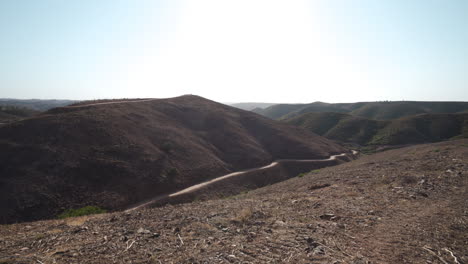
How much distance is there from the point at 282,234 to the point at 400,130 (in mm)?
66890

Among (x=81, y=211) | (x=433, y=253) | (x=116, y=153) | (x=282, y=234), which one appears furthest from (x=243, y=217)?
(x=116, y=153)

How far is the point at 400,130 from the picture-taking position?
197 ft

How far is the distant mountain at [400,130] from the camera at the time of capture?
5777 centimetres

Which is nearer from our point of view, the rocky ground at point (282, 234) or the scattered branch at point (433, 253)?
the scattered branch at point (433, 253)

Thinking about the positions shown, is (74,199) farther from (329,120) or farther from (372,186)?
(329,120)

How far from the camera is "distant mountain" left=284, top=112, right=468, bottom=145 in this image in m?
57.8

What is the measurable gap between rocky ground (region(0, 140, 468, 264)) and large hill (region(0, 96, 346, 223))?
11768mm

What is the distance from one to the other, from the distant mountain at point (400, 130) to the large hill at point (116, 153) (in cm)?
2082

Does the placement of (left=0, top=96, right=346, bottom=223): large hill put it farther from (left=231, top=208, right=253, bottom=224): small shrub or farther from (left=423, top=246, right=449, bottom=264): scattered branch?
(left=423, top=246, right=449, bottom=264): scattered branch

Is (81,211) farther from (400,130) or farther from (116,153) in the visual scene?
(400,130)

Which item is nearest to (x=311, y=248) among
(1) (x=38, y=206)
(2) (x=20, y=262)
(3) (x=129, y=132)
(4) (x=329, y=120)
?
(2) (x=20, y=262)

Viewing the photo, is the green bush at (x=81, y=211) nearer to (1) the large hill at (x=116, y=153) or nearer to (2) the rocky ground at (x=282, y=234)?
(1) the large hill at (x=116, y=153)

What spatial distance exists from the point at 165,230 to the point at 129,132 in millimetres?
26099

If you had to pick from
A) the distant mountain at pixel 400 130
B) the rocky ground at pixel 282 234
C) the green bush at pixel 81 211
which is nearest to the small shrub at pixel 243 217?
the rocky ground at pixel 282 234
